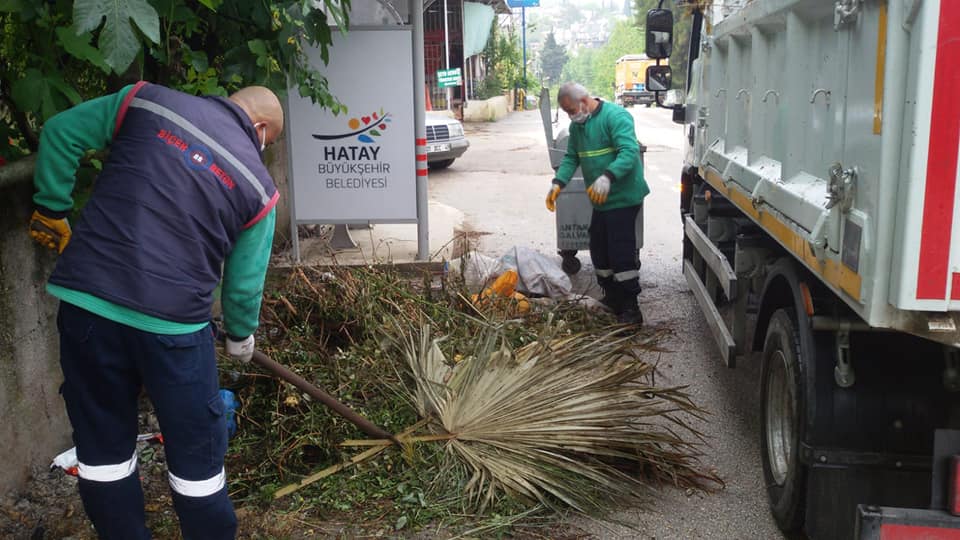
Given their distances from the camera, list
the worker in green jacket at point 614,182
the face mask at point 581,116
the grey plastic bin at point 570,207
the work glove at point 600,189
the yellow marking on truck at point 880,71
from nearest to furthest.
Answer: the yellow marking on truck at point 880,71, the work glove at point 600,189, the worker in green jacket at point 614,182, the face mask at point 581,116, the grey plastic bin at point 570,207

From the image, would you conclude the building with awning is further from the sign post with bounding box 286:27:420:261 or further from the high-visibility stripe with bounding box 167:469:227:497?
the high-visibility stripe with bounding box 167:469:227:497

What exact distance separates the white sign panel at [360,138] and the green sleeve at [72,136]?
500 cm

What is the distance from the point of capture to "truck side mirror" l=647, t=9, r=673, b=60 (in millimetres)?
7672

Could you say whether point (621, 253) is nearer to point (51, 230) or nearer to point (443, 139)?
point (51, 230)

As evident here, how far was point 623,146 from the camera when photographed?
22.0 feet

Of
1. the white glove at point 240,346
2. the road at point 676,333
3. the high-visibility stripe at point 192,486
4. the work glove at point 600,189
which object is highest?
the work glove at point 600,189

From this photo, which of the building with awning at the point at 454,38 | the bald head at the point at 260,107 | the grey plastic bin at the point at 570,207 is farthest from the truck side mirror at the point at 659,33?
the building with awning at the point at 454,38

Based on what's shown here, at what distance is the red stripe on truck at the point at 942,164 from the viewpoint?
237cm

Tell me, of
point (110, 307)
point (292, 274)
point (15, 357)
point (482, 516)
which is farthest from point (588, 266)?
point (110, 307)

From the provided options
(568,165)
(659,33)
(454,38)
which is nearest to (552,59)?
(454,38)

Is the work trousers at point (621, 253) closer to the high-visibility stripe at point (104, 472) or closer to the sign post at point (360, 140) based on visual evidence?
the sign post at point (360, 140)

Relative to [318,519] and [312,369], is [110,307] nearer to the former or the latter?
[318,519]

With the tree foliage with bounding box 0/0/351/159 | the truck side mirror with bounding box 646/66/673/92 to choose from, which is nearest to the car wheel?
the truck side mirror with bounding box 646/66/673/92

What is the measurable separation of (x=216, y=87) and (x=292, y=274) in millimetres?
1346
